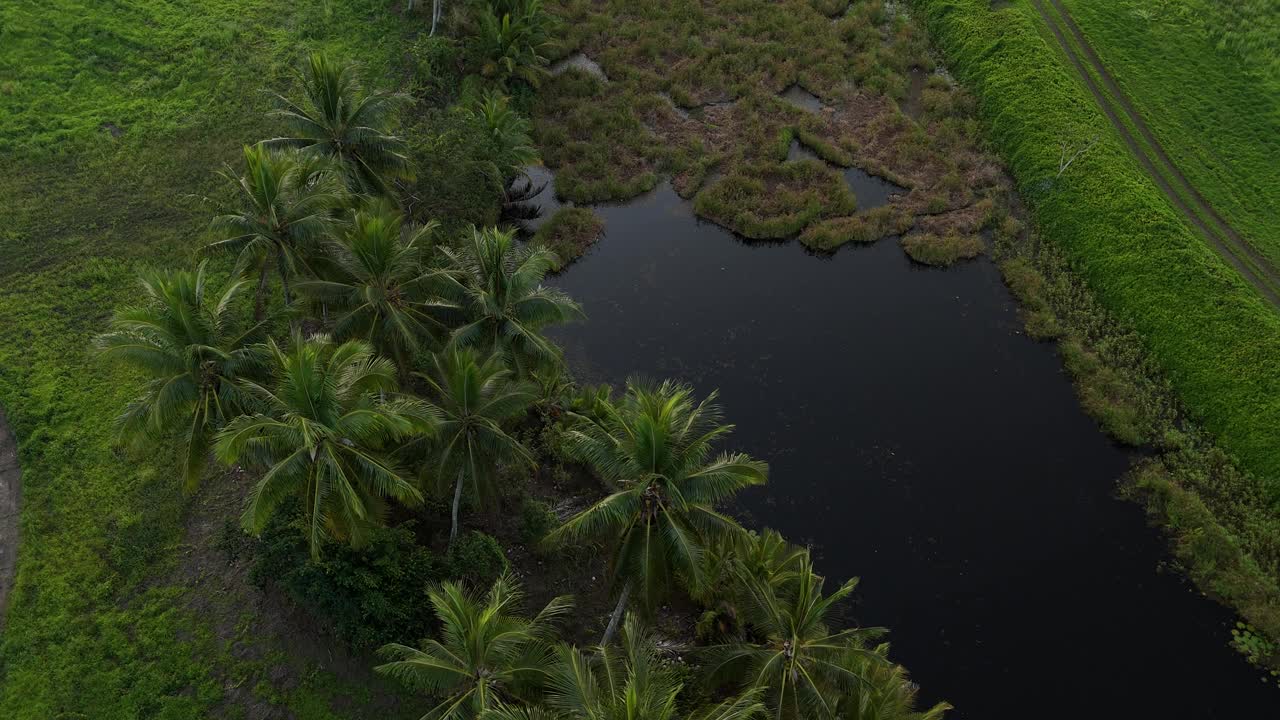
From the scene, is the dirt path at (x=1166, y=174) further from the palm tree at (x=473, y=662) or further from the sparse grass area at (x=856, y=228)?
the palm tree at (x=473, y=662)

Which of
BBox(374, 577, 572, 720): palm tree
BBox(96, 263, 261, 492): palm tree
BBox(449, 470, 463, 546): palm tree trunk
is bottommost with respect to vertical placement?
BBox(449, 470, 463, 546): palm tree trunk

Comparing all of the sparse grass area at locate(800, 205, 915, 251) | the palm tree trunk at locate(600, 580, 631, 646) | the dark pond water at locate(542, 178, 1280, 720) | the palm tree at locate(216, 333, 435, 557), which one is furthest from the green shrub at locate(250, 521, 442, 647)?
the sparse grass area at locate(800, 205, 915, 251)

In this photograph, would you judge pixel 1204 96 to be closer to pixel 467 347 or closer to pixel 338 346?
pixel 467 347

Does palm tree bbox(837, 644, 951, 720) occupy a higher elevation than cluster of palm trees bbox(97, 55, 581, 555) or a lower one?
lower

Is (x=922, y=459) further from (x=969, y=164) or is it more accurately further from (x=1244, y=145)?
(x=1244, y=145)

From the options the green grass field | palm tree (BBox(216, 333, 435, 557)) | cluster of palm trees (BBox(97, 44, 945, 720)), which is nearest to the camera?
cluster of palm trees (BBox(97, 44, 945, 720))

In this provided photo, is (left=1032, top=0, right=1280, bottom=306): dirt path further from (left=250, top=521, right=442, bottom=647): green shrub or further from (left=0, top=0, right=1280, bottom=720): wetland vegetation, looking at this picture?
(left=250, top=521, right=442, bottom=647): green shrub
